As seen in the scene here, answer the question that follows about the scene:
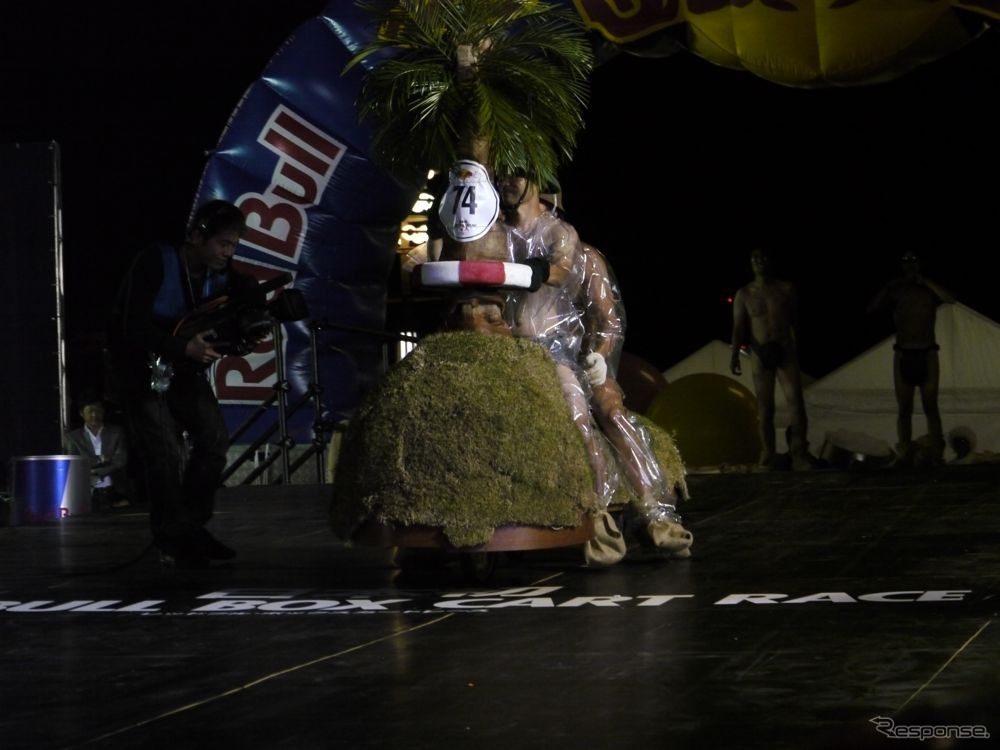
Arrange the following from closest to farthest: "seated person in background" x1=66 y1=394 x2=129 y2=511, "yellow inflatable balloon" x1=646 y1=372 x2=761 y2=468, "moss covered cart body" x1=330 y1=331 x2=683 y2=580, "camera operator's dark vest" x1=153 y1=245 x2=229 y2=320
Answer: "moss covered cart body" x1=330 y1=331 x2=683 y2=580 → "camera operator's dark vest" x1=153 y1=245 x2=229 y2=320 → "seated person in background" x1=66 y1=394 x2=129 y2=511 → "yellow inflatable balloon" x1=646 y1=372 x2=761 y2=468

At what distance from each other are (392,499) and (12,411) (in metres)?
5.86

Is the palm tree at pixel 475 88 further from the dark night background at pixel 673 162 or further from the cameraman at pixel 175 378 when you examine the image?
the dark night background at pixel 673 162

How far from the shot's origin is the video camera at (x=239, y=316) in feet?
21.1

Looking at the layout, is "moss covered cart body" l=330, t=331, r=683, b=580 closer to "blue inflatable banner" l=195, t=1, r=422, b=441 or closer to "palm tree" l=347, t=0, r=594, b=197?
"palm tree" l=347, t=0, r=594, b=197

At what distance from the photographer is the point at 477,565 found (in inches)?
223

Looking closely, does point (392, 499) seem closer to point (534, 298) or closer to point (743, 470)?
point (534, 298)

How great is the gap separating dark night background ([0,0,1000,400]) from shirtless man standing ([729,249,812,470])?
3.24m

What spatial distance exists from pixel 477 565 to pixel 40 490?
522cm

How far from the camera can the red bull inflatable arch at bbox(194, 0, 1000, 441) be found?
11.1 m

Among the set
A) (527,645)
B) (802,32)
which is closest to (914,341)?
(802,32)

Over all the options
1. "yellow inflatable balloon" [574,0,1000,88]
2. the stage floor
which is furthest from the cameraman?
"yellow inflatable balloon" [574,0,1000,88]

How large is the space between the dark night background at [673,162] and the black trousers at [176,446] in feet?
26.0

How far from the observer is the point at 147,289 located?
21.4 feet

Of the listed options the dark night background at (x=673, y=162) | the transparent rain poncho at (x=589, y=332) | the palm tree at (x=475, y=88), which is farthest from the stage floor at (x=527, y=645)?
the dark night background at (x=673, y=162)
